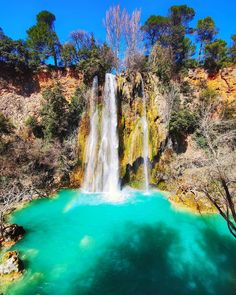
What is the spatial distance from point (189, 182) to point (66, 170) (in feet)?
36.9

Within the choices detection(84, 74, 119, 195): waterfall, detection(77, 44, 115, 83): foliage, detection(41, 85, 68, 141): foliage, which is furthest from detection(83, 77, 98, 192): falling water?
detection(77, 44, 115, 83): foliage

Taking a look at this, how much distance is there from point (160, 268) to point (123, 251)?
1.98 m

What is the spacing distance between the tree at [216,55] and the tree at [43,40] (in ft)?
65.4

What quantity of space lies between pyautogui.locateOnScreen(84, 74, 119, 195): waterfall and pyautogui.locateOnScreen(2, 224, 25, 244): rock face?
7.99 metres

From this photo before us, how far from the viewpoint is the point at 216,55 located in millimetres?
25672

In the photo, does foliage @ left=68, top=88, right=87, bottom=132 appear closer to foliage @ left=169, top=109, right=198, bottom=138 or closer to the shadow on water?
foliage @ left=169, top=109, right=198, bottom=138

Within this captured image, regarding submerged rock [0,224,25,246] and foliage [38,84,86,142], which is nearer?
submerged rock [0,224,25,246]

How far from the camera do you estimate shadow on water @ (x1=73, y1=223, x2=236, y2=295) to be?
7.53m

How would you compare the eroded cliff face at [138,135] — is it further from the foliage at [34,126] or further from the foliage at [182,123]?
the foliage at [34,126]

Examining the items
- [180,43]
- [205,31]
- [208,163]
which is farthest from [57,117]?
[205,31]

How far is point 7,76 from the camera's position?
2447 cm

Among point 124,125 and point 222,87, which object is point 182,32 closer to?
point 222,87

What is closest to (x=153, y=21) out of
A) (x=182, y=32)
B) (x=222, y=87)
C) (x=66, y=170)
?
(x=182, y=32)

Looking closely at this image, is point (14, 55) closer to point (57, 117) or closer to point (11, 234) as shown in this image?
point (57, 117)
